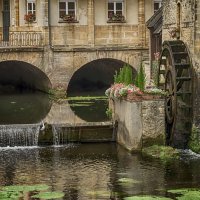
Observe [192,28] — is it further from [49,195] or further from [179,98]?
[49,195]

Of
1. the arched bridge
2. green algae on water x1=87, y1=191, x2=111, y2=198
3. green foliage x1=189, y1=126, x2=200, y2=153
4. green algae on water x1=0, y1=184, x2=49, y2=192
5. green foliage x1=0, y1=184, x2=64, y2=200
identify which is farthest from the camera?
the arched bridge

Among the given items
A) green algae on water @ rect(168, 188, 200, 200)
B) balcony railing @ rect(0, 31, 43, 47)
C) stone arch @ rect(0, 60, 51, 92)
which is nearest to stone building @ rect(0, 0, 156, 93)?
balcony railing @ rect(0, 31, 43, 47)

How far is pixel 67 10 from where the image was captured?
115 feet

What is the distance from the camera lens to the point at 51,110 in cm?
3052

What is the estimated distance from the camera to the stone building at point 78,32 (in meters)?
34.6

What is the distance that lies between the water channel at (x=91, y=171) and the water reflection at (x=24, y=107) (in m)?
7.91

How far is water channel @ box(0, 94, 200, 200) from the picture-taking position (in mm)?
14344

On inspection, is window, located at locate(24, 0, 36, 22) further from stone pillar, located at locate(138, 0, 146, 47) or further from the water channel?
the water channel

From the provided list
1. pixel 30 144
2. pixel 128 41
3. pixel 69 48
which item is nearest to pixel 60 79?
pixel 69 48

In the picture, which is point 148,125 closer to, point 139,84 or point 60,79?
point 139,84

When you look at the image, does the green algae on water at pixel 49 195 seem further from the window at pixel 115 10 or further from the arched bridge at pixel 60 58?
the window at pixel 115 10

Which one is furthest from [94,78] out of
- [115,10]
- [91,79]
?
[115,10]

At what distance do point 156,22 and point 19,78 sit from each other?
11.6 metres

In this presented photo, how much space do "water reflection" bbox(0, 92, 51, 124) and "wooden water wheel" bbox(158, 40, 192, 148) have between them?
8.75 meters
